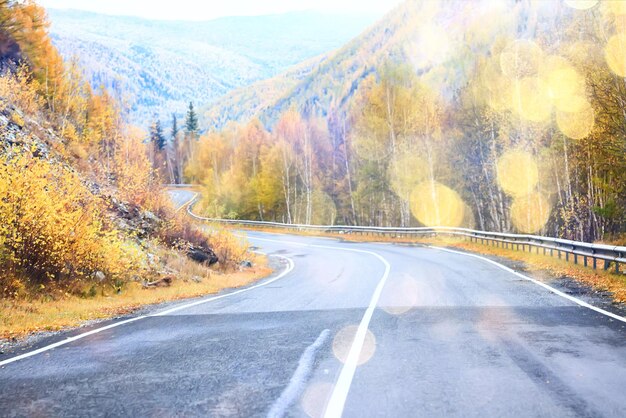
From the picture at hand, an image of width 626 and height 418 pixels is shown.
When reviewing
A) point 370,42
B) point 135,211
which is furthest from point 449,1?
point 135,211

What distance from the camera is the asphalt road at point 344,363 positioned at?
4379mm

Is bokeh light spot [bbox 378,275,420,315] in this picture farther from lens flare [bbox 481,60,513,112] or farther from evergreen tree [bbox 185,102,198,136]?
evergreen tree [bbox 185,102,198,136]

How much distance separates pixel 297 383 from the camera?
16.3ft

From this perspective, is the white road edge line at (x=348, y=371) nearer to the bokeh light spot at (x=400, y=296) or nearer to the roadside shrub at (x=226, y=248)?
the bokeh light spot at (x=400, y=296)

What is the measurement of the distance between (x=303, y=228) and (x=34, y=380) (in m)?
42.4

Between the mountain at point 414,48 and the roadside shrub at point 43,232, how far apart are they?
228 feet

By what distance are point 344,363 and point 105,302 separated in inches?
315

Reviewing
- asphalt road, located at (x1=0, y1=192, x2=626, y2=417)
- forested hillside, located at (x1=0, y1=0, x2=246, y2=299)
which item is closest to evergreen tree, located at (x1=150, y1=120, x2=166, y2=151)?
forested hillside, located at (x1=0, y1=0, x2=246, y2=299)

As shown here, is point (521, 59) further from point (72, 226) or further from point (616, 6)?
point (72, 226)

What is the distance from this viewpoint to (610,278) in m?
12.6

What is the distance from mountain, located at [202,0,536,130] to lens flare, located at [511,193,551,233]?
45.7 m

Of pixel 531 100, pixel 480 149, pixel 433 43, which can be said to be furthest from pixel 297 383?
pixel 433 43

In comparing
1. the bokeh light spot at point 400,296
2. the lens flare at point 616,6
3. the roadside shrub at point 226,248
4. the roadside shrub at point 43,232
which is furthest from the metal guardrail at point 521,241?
the roadside shrub at point 43,232

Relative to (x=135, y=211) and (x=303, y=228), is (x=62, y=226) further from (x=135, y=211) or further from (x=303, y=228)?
(x=303, y=228)
